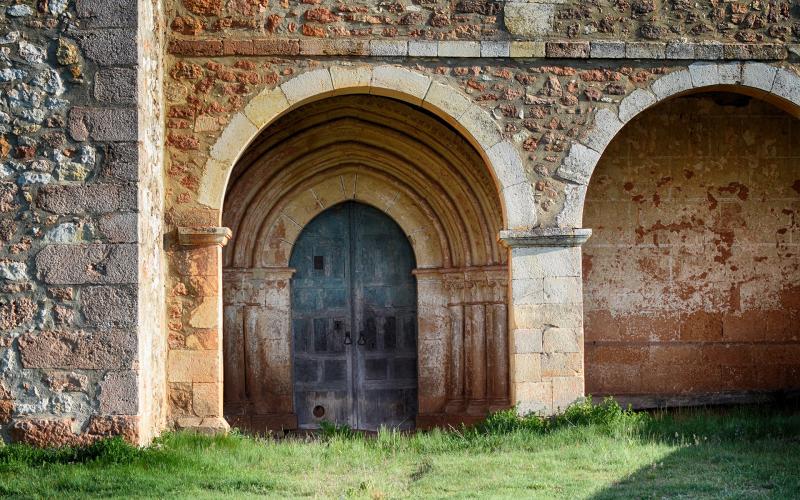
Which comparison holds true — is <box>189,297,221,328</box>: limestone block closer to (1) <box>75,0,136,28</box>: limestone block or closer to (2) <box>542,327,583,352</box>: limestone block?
(1) <box>75,0,136,28</box>: limestone block

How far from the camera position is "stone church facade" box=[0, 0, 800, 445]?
22.6 ft

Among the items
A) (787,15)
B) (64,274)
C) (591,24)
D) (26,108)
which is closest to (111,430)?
(64,274)

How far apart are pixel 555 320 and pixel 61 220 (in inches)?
140

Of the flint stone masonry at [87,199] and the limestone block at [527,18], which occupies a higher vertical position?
the limestone block at [527,18]

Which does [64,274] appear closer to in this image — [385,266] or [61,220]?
[61,220]

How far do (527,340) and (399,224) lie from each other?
2.16 meters

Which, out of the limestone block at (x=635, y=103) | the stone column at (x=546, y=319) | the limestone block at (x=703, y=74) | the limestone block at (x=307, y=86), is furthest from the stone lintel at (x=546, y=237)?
the limestone block at (x=307, y=86)

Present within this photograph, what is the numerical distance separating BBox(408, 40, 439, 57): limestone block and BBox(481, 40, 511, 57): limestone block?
0.35 meters

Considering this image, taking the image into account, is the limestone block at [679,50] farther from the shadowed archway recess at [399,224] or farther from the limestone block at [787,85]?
the shadowed archway recess at [399,224]

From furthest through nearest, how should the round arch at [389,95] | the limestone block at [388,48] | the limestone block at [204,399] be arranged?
the limestone block at [388,48] → the round arch at [389,95] → the limestone block at [204,399]

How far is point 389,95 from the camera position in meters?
8.09

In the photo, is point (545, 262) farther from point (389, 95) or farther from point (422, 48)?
point (422, 48)

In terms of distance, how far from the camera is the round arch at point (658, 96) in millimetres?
8039

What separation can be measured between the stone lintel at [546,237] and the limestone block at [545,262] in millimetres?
38
